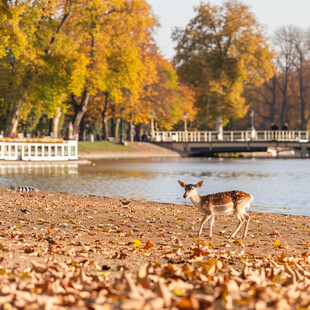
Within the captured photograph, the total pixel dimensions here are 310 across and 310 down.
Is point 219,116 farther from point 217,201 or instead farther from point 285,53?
point 217,201

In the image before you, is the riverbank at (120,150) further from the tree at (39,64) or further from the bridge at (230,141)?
the tree at (39,64)

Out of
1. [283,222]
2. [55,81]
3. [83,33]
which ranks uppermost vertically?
[83,33]

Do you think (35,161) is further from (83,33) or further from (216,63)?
(216,63)

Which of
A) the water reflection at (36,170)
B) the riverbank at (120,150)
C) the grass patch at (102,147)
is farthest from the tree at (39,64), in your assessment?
the grass patch at (102,147)

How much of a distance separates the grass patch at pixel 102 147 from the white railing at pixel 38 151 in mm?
9778

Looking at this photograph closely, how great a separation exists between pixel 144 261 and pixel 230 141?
75178 millimetres

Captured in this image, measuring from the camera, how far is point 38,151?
2295 inches

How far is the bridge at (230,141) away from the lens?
83375mm

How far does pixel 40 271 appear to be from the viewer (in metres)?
7.49

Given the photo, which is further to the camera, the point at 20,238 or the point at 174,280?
the point at 20,238

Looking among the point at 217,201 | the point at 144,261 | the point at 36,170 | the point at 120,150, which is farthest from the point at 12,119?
the point at 144,261

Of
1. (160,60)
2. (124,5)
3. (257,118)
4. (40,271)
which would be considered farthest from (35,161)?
(257,118)

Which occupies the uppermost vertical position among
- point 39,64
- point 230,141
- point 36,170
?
point 39,64

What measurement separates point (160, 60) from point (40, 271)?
273 feet
